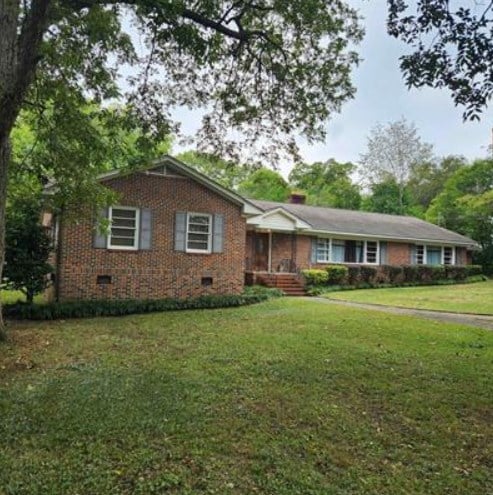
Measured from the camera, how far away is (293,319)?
10867 mm

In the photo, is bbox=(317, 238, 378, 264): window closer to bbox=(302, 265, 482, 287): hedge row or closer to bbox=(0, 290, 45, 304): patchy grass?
bbox=(302, 265, 482, 287): hedge row

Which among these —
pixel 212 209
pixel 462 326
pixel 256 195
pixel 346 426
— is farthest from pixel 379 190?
pixel 346 426

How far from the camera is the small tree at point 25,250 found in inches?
429

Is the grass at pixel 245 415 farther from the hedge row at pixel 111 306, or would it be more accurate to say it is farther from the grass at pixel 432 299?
the grass at pixel 432 299

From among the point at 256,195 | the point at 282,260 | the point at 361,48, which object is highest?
the point at 256,195

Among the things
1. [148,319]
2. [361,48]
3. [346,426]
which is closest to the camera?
[346,426]

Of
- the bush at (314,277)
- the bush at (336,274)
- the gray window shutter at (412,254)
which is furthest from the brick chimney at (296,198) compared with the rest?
the bush at (314,277)

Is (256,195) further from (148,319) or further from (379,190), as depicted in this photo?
(148,319)

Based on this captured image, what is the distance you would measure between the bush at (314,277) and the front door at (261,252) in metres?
2.18

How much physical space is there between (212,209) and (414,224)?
1855 centimetres

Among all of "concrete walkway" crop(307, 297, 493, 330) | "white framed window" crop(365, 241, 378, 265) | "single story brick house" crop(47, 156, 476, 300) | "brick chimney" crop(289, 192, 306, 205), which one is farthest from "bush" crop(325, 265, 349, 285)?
"brick chimney" crop(289, 192, 306, 205)

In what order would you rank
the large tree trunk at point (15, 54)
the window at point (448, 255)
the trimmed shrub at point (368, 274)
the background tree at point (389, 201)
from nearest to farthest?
the large tree trunk at point (15, 54), the trimmed shrub at point (368, 274), the window at point (448, 255), the background tree at point (389, 201)

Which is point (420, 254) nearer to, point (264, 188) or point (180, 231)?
point (180, 231)

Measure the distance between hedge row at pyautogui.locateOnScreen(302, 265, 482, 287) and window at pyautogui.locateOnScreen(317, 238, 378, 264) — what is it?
1.24 meters
